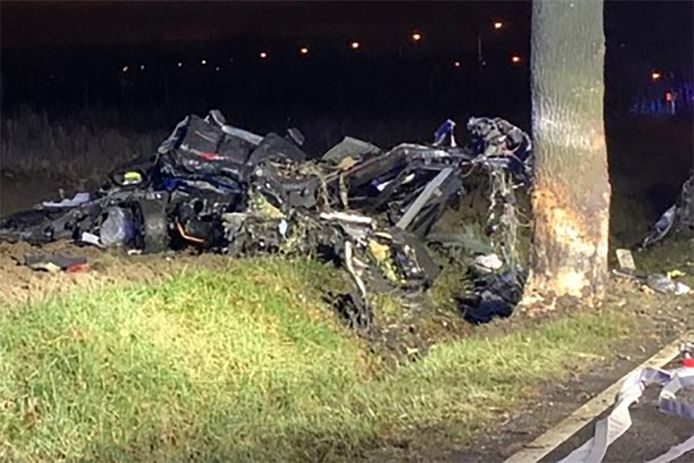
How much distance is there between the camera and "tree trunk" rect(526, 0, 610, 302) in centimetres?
934

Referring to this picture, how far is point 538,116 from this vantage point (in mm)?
9477

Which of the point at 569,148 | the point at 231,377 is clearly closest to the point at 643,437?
the point at 231,377

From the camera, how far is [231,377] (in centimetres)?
723

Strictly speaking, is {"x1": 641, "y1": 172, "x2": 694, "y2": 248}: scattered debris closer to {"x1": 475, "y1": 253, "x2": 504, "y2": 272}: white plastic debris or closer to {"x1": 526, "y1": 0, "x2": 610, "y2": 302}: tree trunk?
{"x1": 475, "y1": 253, "x2": 504, "y2": 272}: white plastic debris

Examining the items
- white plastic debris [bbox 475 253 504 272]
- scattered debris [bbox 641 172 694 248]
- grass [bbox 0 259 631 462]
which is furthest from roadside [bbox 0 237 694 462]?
scattered debris [bbox 641 172 694 248]

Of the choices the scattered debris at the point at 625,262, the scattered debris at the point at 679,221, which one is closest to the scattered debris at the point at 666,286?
the scattered debris at the point at 625,262

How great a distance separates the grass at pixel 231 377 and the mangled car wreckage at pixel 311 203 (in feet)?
3.98

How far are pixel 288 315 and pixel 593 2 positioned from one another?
325cm

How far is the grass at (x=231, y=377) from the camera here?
6020 mm

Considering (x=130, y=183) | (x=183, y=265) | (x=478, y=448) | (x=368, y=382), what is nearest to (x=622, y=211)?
(x=130, y=183)

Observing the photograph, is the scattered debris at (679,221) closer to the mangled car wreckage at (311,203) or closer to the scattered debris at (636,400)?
the mangled car wreckage at (311,203)

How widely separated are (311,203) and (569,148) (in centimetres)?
245

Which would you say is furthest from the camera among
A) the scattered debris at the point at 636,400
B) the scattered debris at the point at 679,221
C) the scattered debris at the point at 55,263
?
the scattered debris at the point at 679,221

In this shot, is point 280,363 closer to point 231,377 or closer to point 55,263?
point 231,377
